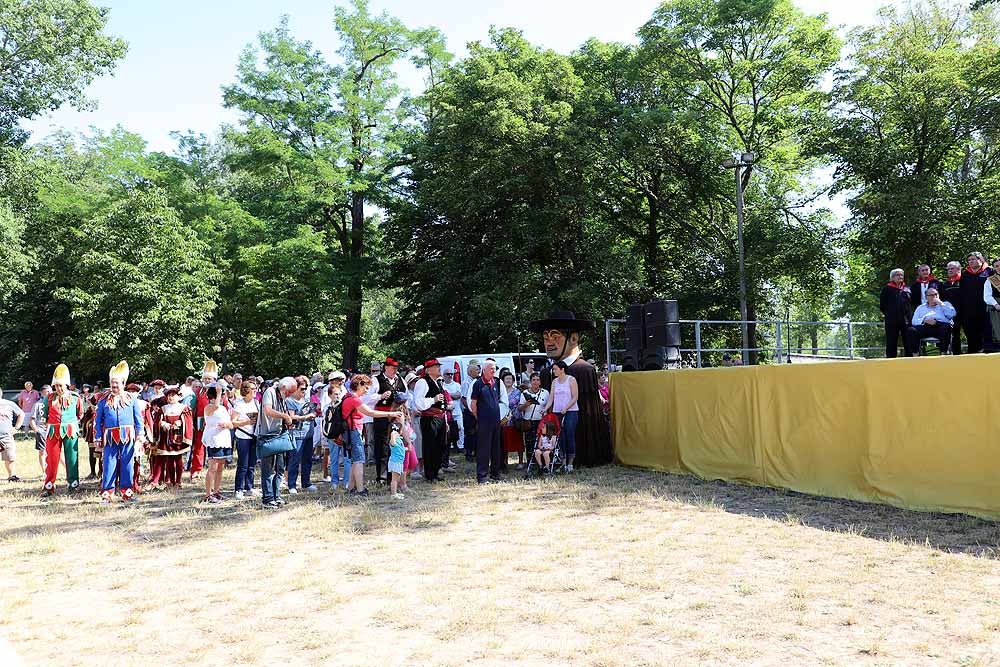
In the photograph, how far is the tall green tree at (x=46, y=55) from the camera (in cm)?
3269

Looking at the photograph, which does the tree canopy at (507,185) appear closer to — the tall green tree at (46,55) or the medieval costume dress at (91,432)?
the tall green tree at (46,55)

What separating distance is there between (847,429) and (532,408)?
19.1 ft

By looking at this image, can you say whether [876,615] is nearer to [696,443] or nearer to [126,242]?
[696,443]

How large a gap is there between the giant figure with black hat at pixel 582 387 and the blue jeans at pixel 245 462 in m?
5.11

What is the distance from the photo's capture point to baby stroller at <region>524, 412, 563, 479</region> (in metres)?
13.7

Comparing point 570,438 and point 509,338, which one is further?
point 509,338

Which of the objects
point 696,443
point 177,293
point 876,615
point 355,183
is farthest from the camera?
point 355,183

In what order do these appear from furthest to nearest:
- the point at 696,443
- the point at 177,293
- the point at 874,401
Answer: the point at 177,293 < the point at 696,443 < the point at 874,401

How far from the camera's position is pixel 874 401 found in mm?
9711

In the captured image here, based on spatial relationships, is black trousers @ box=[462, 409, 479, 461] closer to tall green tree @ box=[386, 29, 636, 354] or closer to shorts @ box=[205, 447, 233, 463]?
shorts @ box=[205, 447, 233, 463]

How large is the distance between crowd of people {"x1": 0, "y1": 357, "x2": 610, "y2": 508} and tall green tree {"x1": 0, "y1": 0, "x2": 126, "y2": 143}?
2347 cm

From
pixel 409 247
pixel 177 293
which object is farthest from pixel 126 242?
pixel 409 247

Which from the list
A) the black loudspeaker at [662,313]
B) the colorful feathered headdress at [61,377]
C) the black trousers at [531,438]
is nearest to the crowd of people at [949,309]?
the black loudspeaker at [662,313]

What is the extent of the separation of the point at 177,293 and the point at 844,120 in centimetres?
2485
